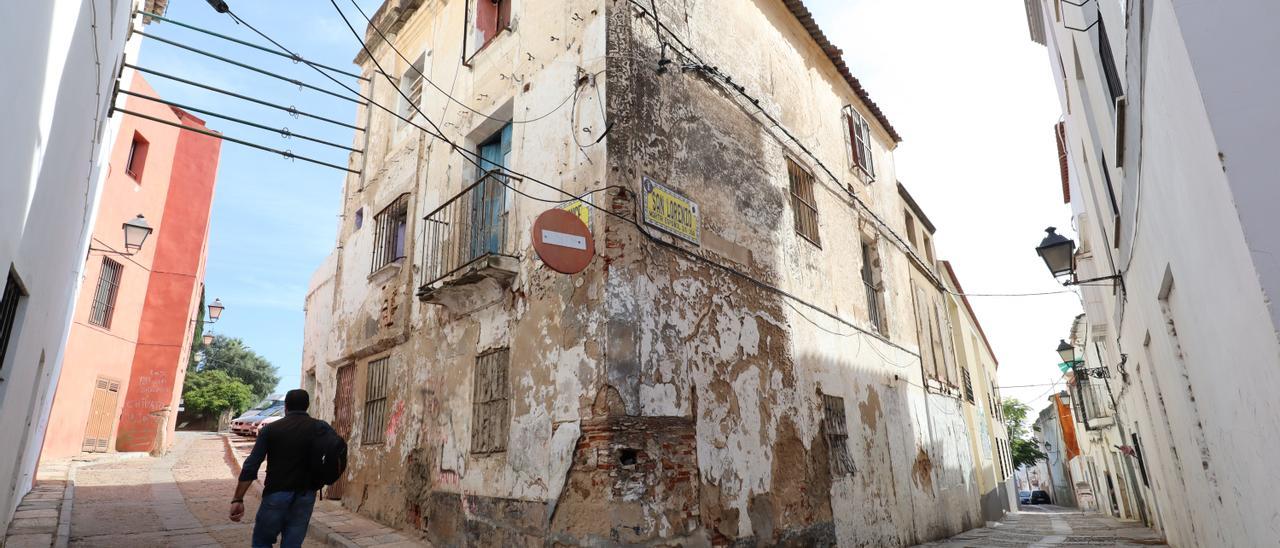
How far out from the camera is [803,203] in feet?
32.1

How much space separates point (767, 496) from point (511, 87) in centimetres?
564

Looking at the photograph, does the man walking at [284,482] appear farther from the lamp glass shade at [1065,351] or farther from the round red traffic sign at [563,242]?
the lamp glass shade at [1065,351]

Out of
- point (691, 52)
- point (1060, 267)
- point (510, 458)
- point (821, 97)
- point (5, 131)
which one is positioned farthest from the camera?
point (821, 97)

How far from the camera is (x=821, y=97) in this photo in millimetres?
11469

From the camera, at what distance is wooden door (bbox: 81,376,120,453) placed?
1490 centimetres

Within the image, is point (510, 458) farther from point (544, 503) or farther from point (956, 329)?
point (956, 329)

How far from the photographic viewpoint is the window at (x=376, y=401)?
361 inches

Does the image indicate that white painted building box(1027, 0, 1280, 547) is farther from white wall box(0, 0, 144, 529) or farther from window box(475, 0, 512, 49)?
window box(475, 0, 512, 49)

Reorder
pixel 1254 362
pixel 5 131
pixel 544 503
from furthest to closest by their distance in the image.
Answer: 1. pixel 544 503
2. pixel 5 131
3. pixel 1254 362

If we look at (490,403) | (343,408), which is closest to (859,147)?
(490,403)

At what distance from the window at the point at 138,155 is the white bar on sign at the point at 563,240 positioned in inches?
655

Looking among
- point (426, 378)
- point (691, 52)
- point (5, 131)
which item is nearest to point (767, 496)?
point (426, 378)

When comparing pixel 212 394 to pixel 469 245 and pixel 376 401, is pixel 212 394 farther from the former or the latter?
pixel 469 245

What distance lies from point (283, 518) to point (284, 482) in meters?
0.29
